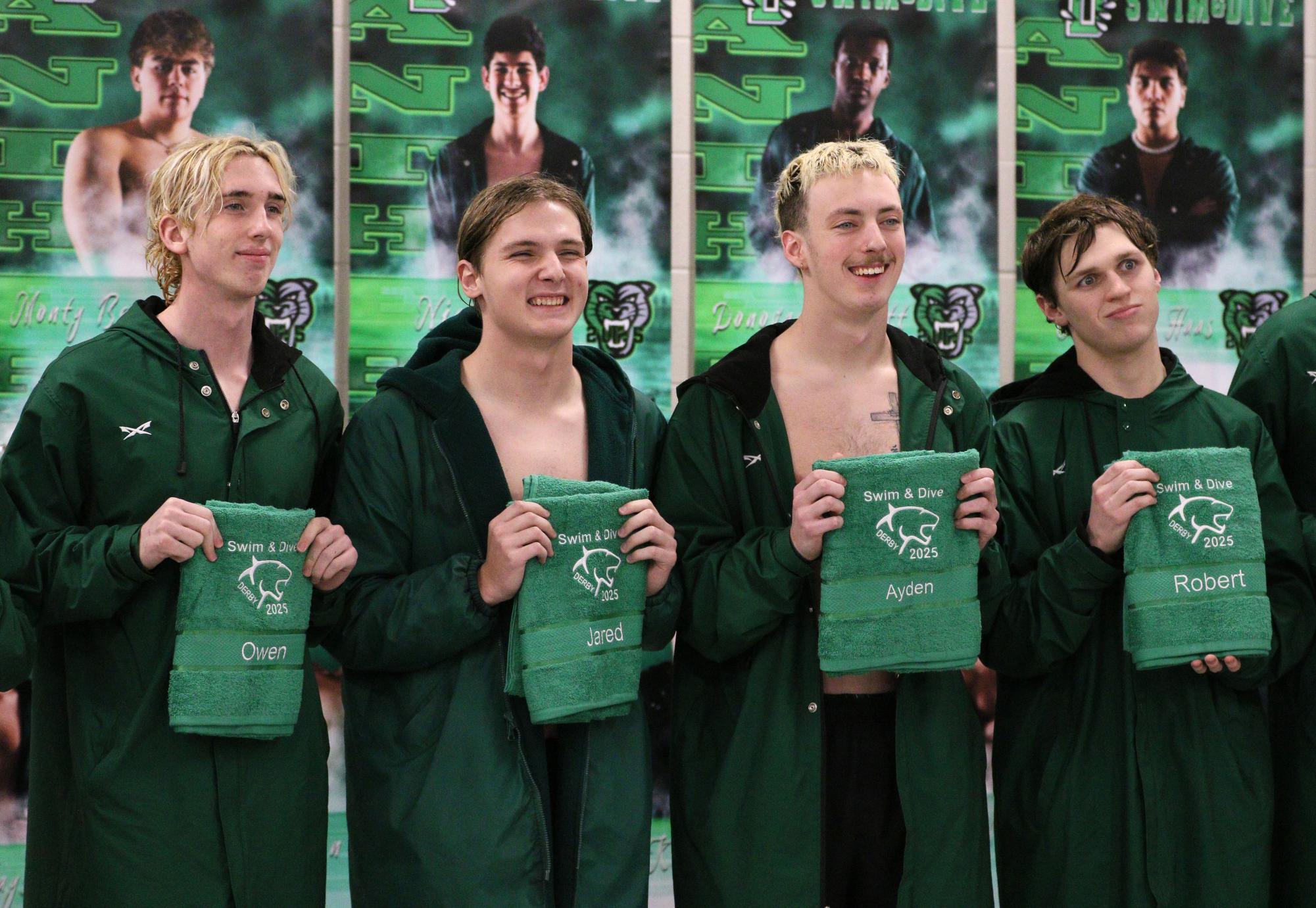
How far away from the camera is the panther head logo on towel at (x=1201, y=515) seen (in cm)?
242

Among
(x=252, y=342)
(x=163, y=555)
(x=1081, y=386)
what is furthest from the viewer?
(x=1081, y=386)

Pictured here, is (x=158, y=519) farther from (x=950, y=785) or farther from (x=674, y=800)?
(x=950, y=785)

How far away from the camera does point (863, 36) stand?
4.02 metres

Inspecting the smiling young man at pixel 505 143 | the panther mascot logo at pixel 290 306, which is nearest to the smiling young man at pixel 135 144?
the panther mascot logo at pixel 290 306

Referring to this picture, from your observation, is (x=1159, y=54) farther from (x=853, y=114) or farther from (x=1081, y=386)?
(x=1081, y=386)

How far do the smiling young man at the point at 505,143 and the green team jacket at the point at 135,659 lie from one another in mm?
1573

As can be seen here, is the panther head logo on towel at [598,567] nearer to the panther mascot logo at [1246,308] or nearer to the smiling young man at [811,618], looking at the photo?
the smiling young man at [811,618]

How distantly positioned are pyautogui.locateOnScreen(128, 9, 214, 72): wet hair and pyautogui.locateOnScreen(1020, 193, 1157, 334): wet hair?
2.38 metres

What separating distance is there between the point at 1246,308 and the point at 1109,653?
6.73 feet

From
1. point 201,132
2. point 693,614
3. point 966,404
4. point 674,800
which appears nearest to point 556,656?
point 693,614

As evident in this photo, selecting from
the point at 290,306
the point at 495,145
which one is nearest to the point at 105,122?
the point at 290,306

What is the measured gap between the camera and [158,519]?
217 cm

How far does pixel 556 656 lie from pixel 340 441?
0.64 meters

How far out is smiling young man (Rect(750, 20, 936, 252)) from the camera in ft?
13.1
